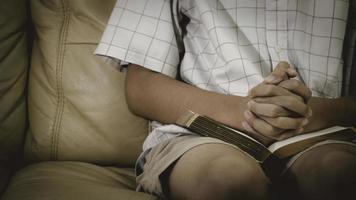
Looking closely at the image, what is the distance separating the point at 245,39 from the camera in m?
0.92

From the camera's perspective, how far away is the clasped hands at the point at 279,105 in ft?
2.38

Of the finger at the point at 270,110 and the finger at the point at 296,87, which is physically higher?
the finger at the point at 296,87

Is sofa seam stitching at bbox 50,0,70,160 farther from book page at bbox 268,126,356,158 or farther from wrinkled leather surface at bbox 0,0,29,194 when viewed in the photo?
book page at bbox 268,126,356,158

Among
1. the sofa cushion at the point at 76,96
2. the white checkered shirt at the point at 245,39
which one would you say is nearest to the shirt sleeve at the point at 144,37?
the white checkered shirt at the point at 245,39

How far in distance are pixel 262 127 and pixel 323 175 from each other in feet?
0.44

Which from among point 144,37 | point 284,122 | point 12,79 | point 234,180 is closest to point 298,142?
point 284,122

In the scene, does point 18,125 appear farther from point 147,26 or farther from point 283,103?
point 283,103

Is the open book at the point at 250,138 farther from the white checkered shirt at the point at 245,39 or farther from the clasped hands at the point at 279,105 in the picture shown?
the white checkered shirt at the point at 245,39

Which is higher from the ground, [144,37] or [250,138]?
[144,37]

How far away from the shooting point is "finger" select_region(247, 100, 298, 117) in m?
0.72

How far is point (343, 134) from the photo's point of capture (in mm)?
823

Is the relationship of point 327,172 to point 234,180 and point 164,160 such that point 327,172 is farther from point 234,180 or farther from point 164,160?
point 164,160

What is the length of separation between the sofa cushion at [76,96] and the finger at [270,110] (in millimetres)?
403

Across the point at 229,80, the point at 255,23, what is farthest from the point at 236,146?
the point at 255,23
